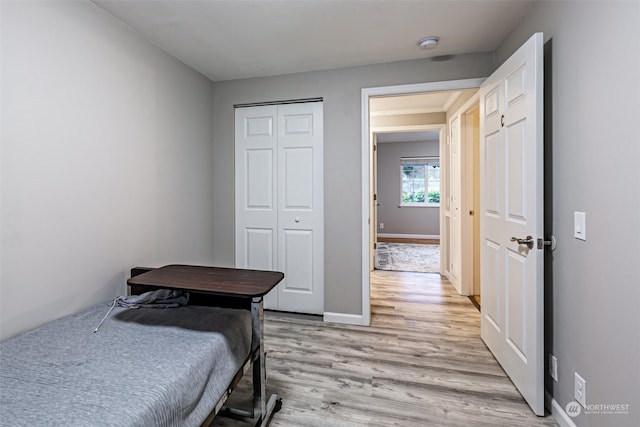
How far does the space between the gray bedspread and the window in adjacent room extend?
6942 mm

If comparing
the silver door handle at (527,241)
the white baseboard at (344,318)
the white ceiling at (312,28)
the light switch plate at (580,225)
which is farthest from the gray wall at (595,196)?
the white baseboard at (344,318)

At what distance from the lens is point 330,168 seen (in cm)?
283

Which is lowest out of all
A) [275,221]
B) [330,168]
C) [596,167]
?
[275,221]

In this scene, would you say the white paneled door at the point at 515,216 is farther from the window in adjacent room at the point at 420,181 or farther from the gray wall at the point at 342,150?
the window in adjacent room at the point at 420,181

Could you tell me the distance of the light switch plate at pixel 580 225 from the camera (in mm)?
1383

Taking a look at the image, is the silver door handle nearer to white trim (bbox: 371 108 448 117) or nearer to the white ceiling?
the white ceiling

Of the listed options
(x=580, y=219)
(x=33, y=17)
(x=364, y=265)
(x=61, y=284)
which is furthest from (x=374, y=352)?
(x=33, y=17)

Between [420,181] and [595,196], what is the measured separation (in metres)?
6.78

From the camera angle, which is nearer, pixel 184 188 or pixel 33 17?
pixel 33 17

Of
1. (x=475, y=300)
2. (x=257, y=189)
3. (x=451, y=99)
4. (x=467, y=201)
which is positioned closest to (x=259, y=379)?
(x=257, y=189)

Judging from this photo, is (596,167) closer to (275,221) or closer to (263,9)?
(263,9)

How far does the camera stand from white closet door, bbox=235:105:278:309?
9.95 ft

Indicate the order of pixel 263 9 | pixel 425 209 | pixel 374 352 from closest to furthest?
pixel 263 9 < pixel 374 352 < pixel 425 209

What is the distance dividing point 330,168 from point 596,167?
74.6 inches
